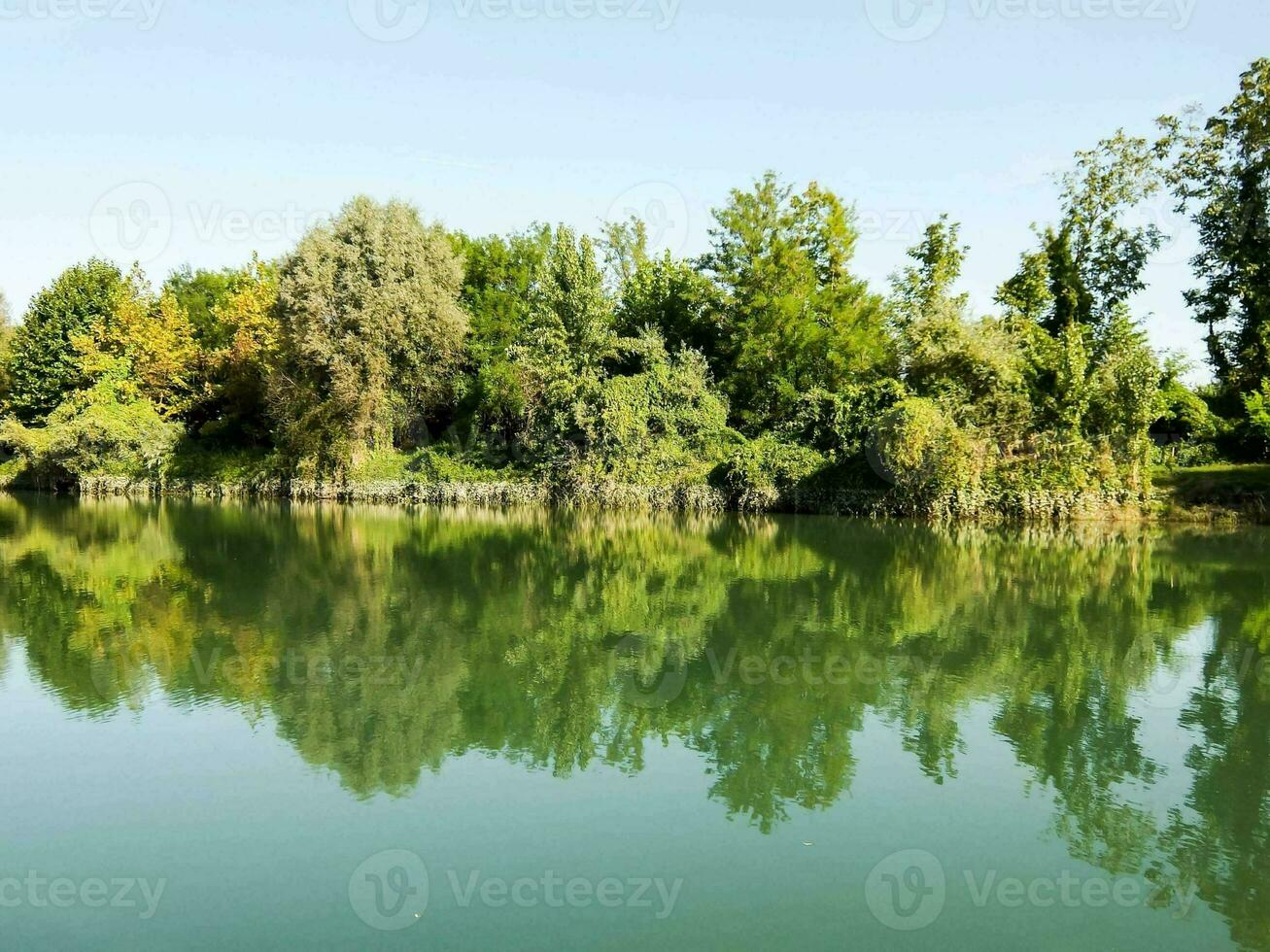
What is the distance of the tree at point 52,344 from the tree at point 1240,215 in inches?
1787

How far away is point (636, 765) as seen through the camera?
26.3 feet

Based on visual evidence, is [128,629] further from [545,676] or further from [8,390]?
[8,390]

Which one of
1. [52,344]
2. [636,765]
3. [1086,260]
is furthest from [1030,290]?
[52,344]

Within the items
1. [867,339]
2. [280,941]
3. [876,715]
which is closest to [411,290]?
[867,339]

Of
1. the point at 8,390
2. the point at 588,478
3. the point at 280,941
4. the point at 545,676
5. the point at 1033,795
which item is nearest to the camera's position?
the point at 280,941

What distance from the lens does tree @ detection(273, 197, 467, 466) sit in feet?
113

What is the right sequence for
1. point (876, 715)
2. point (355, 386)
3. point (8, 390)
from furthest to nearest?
point (8, 390), point (355, 386), point (876, 715)

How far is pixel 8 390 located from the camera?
45.9m

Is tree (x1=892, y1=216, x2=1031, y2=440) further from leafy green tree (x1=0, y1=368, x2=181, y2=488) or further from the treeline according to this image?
leafy green tree (x1=0, y1=368, x2=181, y2=488)

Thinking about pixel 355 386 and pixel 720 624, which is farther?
pixel 355 386

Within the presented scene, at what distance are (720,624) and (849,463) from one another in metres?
17.7

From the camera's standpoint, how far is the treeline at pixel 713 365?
27453 mm

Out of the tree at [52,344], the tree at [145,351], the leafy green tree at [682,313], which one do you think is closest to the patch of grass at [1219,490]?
the leafy green tree at [682,313]

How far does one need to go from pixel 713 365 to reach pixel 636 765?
28.8 meters
